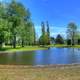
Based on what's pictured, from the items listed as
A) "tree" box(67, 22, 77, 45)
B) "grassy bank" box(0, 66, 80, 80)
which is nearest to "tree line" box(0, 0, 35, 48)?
"grassy bank" box(0, 66, 80, 80)

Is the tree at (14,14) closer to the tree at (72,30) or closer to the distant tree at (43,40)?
the distant tree at (43,40)

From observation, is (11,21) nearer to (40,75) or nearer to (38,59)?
(38,59)

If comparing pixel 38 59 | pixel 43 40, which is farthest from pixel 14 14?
pixel 43 40

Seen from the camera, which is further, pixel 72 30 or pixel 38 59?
pixel 72 30

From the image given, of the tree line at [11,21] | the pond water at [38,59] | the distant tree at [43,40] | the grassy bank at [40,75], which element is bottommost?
the pond water at [38,59]

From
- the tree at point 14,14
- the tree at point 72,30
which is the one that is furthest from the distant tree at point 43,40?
the tree at point 14,14

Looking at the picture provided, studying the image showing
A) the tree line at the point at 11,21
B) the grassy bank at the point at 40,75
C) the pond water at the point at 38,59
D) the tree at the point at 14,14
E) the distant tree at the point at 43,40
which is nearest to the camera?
the grassy bank at the point at 40,75

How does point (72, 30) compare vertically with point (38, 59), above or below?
above

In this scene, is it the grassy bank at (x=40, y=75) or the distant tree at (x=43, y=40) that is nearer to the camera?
the grassy bank at (x=40, y=75)

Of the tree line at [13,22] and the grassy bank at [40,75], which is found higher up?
the tree line at [13,22]

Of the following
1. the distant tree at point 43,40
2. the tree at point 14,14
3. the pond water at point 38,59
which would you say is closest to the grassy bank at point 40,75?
the pond water at point 38,59

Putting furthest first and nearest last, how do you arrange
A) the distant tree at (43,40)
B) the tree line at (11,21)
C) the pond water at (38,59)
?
1. the distant tree at (43,40)
2. the tree line at (11,21)
3. the pond water at (38,59)

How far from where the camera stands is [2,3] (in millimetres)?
65750

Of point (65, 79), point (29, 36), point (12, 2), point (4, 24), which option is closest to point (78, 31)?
point (29, 36)
